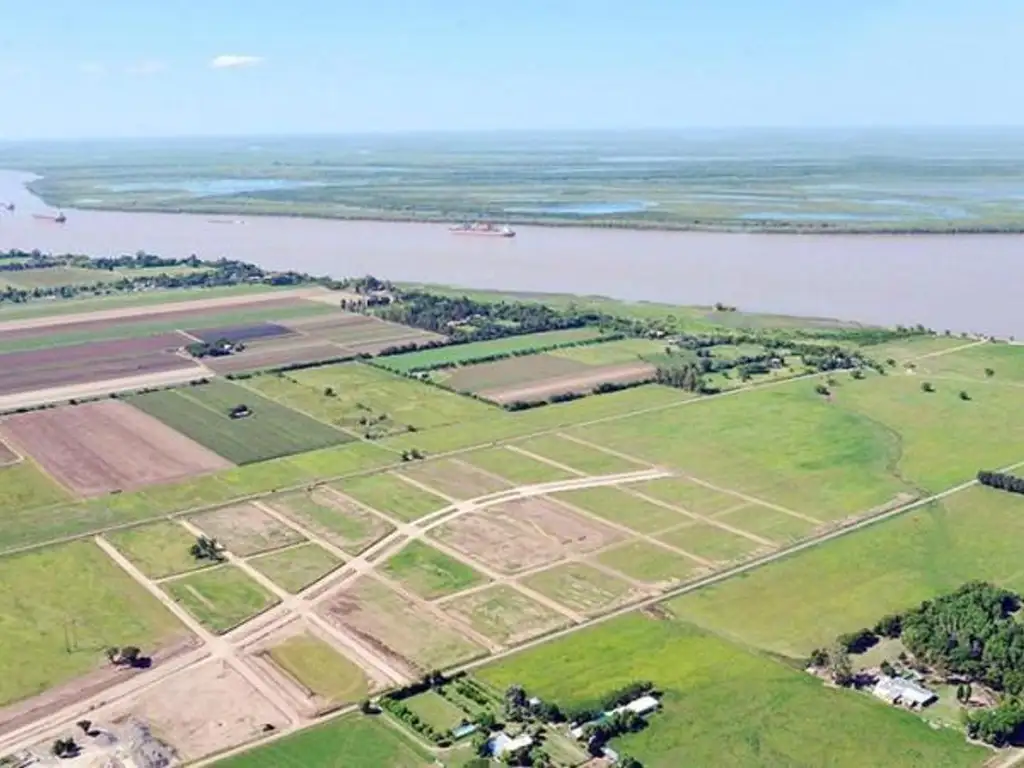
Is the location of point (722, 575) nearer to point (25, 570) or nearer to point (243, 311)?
point (25, 570)

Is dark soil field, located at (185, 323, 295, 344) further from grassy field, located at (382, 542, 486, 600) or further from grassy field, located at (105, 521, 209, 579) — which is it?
grassy field, located at (382, 542, 486, 600)

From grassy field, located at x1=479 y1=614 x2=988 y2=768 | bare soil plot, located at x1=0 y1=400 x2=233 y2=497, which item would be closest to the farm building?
grassy field, located at x1=479 y1=614 x2=988 y2=768

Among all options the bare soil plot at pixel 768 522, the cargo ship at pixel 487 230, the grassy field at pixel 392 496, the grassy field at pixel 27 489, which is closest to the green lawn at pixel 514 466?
the grassy field at pixel 392 496

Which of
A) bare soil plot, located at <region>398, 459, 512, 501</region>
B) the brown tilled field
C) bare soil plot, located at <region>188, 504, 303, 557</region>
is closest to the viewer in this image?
bare soil plot, located at <region>188, 504, 303, 557</region>

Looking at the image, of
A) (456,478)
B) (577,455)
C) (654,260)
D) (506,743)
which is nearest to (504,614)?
(506,743)

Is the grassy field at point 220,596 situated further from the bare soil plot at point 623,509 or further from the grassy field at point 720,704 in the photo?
the bare soil plot at point 623,509

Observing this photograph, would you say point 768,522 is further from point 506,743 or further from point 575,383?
point 575,383
